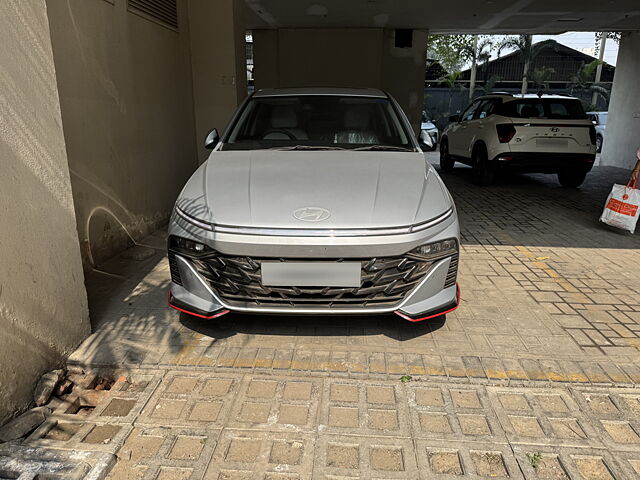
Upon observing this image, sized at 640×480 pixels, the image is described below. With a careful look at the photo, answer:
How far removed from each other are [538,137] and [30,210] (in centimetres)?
830

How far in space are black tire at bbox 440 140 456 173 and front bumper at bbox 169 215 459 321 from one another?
917 centimetres

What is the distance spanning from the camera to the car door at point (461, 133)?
10430 mm

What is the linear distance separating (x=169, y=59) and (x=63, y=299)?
4.50m

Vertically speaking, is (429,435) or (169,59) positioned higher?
(169,59)

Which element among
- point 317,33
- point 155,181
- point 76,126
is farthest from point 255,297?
point 317,33

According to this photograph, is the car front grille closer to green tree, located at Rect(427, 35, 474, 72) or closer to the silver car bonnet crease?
the silver car bonnet crease

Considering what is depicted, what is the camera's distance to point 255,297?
295 cm

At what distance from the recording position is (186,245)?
3.00 meters

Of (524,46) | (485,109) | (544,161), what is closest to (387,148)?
(544,161)

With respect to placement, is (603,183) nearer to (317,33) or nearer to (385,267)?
(317,33)

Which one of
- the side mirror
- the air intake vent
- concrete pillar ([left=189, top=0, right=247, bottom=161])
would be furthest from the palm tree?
the side mirror

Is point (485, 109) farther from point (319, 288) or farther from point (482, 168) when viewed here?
point (319, 288)

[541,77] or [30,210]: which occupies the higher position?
[541,77]

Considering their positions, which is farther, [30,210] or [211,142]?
[211,142]
